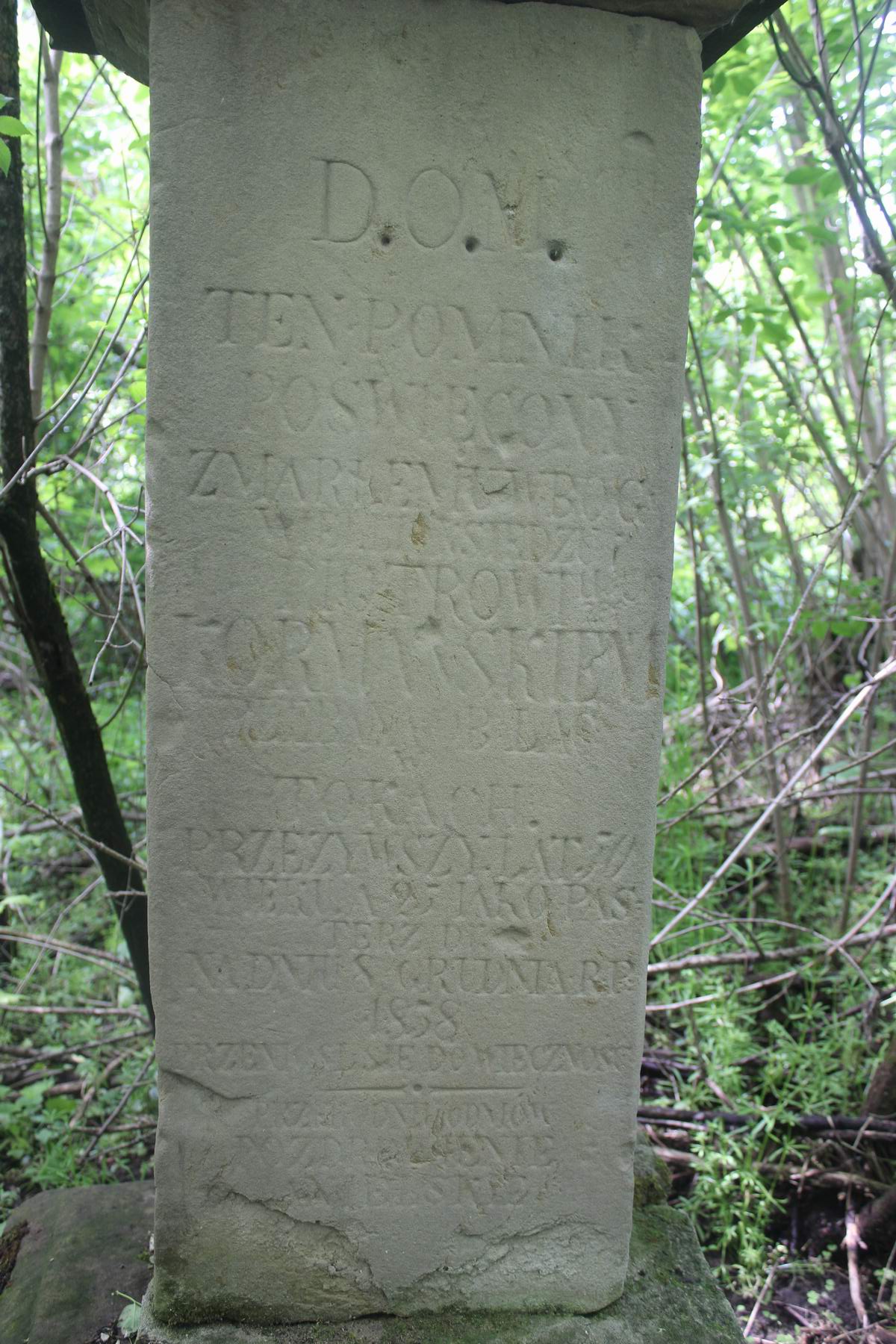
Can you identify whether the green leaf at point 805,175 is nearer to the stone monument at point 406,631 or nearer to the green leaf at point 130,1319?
the stone monument at point 406,631

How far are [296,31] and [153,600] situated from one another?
36.6 inches

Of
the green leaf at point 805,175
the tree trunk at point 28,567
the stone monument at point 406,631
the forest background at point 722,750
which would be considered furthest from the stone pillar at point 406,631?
the green leaf at point 805,175

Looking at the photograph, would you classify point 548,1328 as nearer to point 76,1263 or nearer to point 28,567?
point 76,1263

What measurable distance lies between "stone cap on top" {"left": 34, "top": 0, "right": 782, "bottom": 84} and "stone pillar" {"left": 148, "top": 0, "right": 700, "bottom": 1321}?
38 millimetres

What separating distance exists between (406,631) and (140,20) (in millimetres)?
1132

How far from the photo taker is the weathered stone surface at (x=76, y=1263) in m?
1.90

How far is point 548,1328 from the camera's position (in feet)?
6.12

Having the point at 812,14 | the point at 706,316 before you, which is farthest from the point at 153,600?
the point at 706,316

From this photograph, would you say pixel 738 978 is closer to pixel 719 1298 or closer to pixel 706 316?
pixel 719 1298

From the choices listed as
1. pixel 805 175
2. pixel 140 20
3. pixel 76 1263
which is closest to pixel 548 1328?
pixel 76 1263

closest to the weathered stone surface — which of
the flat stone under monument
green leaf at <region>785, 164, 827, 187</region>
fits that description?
the flat stone under monument

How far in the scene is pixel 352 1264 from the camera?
1.87 m

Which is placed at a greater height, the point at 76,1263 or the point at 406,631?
the point at 406,631

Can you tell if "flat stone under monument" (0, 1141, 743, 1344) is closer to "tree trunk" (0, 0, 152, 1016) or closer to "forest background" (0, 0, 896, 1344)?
"forest background" (0, 0, 896, 1344)
